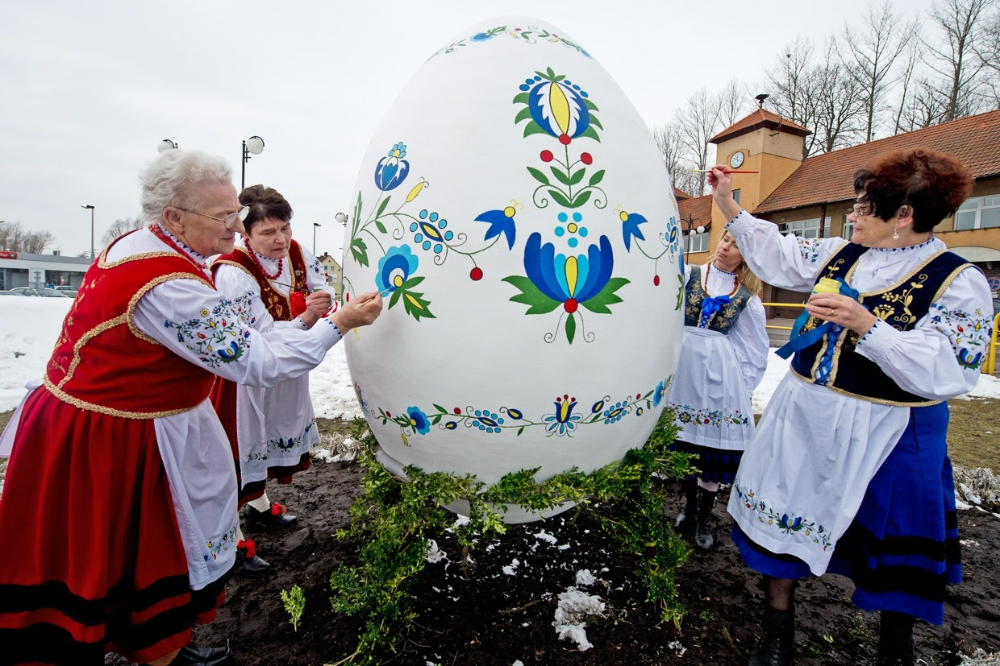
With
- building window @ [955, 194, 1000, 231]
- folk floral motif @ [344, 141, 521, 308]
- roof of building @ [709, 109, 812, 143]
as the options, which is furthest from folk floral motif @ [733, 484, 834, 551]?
roof of building @ [709, 109, 812, 143]

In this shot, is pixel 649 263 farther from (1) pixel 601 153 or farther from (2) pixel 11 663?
(2) pixel 11 663

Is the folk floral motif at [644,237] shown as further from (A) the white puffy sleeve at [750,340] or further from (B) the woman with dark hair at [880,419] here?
(A) the white puffy sleeve at [750,340]

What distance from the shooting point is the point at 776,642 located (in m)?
2.06

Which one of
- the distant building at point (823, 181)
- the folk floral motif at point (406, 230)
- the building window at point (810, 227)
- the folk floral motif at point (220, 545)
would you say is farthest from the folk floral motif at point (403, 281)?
the building window at point (810, 227)

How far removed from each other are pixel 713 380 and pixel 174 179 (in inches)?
108

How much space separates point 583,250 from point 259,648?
208 cm

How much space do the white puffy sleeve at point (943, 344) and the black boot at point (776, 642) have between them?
3.37 ft

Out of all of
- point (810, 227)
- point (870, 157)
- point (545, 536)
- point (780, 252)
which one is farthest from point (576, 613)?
point (810, 227)

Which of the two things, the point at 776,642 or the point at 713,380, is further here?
the point at 713,380

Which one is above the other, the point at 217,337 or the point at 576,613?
the point at 217,337

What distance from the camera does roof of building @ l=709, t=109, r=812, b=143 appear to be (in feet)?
66.5

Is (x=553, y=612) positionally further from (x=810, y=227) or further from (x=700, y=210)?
(x=700, y=210)

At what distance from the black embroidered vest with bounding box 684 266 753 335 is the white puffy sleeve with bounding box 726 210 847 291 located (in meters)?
0.59

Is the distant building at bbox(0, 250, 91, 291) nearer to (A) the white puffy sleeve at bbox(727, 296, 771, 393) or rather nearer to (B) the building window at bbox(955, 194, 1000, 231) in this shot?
(A) the white puffy sleeve at bbox(727, 296, 771, 393)
